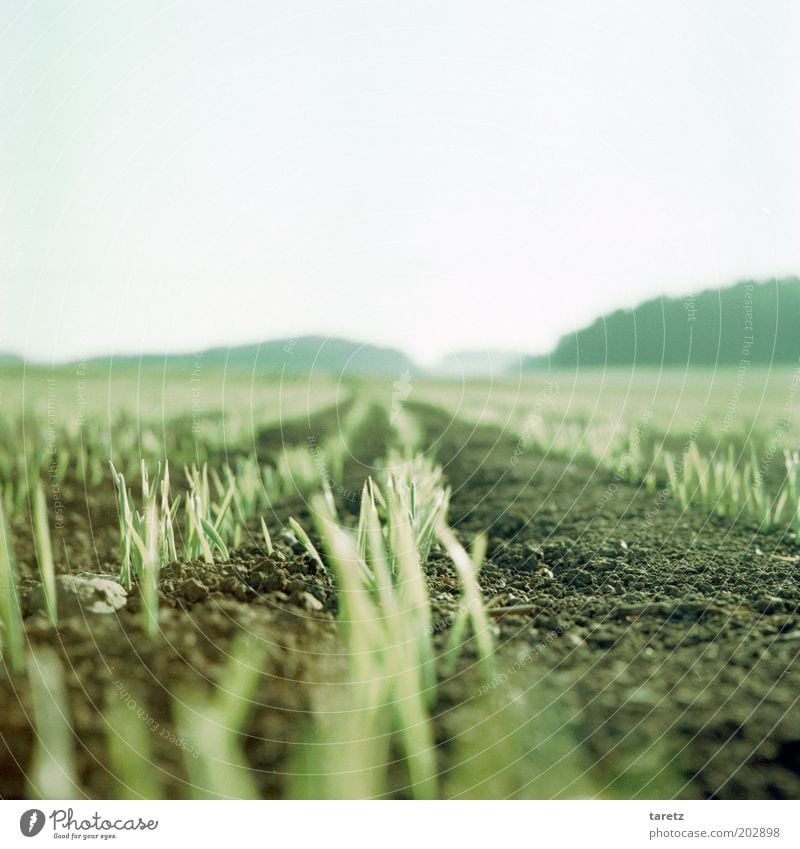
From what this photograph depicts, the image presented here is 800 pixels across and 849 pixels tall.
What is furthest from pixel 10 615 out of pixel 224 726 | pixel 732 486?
pixel 732 486

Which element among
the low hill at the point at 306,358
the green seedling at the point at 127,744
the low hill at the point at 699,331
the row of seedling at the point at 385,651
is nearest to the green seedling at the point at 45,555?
the green seedling at the point at 127,744

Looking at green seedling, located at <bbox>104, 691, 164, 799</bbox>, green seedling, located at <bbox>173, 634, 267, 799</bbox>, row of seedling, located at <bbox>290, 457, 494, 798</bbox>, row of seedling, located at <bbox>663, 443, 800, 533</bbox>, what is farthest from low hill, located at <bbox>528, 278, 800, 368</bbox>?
green seedling, located at <bbox>104, 691, 164, 799</bbox>

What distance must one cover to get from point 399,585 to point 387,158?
0.84 metres

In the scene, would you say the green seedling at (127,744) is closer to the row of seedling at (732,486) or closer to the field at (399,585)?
the field at (399,585)

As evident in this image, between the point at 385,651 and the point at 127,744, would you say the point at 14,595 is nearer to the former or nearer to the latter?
the point at 127,744

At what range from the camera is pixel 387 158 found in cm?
135

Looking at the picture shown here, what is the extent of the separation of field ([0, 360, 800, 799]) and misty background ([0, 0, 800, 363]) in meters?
0.20

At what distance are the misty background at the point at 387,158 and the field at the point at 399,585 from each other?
20 centimetres

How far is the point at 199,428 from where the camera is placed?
148 cm

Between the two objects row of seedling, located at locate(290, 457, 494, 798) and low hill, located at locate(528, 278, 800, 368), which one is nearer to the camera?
row of seedling, located at locate(290, 457, 494, 798)

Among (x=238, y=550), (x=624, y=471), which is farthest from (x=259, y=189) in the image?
(x=624, y=471)

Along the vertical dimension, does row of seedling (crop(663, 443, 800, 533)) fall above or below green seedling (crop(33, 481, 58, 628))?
above

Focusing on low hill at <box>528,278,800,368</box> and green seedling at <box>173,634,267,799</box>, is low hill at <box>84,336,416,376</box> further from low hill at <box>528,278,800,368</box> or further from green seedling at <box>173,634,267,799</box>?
green seedling at <box>173,634,267,799</box>

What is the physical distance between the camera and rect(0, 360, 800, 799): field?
3.60 feet
